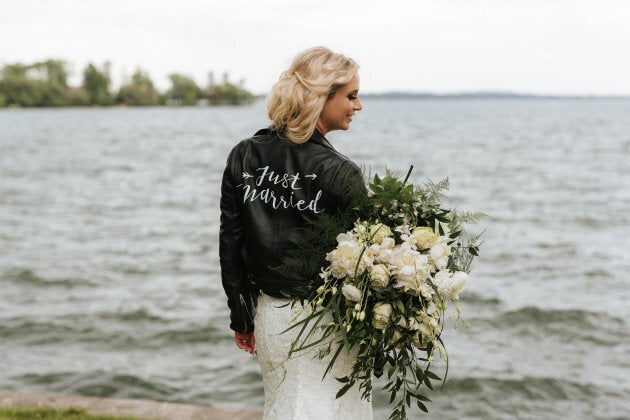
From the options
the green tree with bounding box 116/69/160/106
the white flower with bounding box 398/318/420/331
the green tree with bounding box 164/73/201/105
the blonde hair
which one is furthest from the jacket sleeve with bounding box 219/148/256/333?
the green tree with bounding box 164/73/201/105

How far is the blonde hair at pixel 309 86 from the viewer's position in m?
2.73

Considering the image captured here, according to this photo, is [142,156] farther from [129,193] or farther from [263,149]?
[263,149]

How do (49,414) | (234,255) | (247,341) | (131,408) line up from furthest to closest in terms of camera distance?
(131,408) < (49,414) < (247,341) < (234,255)

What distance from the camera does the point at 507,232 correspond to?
16484mm

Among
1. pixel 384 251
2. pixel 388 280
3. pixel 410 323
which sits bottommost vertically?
pixel 410 323

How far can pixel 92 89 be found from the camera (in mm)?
137375

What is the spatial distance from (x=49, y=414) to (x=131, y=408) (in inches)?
21.8

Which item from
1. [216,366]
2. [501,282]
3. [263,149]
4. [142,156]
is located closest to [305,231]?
[263,149]

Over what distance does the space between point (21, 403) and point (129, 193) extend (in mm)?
19304

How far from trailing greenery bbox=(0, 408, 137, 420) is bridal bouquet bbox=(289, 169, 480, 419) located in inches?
105

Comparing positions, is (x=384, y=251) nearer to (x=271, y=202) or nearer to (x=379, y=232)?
(x=379, y=232)

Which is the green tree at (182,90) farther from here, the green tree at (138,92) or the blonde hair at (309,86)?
the blonde hair at (309,86)

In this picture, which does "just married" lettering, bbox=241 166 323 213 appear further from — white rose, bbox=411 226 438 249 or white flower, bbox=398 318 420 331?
white flower, bbox=398 318 420 331

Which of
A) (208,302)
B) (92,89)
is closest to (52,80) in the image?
(92,89)
